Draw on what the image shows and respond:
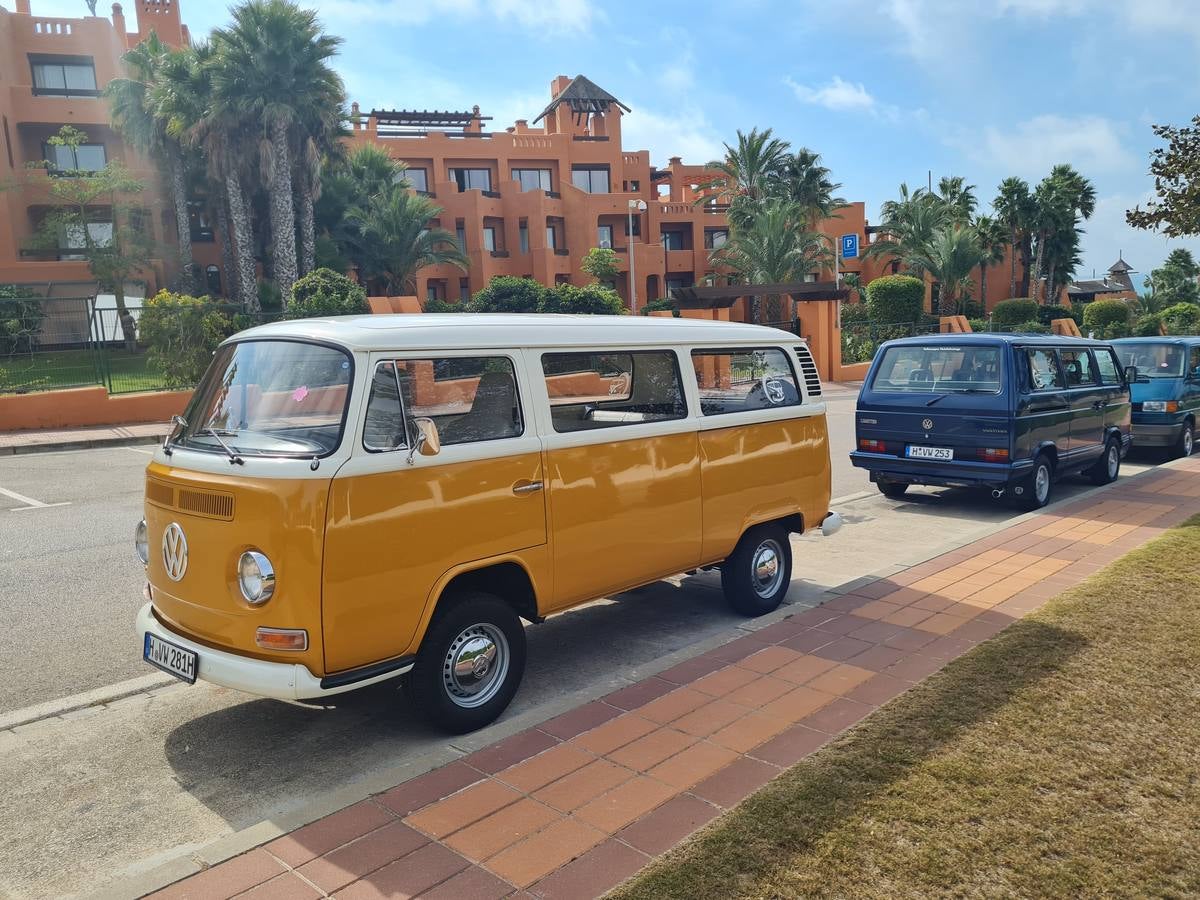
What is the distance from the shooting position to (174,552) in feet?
14.0

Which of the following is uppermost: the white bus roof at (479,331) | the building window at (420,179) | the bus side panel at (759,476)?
the building window at (420,179)

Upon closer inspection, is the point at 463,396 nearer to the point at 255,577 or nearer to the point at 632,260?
the point at 255,577

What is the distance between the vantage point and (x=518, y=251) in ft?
160

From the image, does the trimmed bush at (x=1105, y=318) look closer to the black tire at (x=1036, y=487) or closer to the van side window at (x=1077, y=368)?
the van side window at (x=1077, y=368)

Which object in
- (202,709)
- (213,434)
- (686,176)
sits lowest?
(202,709)

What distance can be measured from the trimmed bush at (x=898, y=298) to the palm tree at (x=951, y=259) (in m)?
12.0

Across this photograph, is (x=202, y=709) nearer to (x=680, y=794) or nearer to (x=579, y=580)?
(x=579, y=580)

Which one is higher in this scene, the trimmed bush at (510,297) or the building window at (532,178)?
the building window at (532,178)

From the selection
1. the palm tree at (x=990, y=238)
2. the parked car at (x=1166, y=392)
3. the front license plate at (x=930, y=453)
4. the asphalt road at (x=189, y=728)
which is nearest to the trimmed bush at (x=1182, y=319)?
the palm tree at (x=990, y=238)

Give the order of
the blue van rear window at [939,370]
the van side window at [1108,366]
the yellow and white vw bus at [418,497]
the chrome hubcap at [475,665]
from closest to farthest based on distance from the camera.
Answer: the yellow and white vw bus at [418,497], the chrome hubcap at [475,665], the blue van rear window at [939,370], the van side window at [1108,366]

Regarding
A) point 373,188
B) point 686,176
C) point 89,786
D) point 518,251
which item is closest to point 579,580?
point 89,786

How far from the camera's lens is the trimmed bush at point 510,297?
34.4 meters

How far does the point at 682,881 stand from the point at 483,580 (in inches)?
78.2

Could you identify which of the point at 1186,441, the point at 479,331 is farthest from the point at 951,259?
the point at 479,331
